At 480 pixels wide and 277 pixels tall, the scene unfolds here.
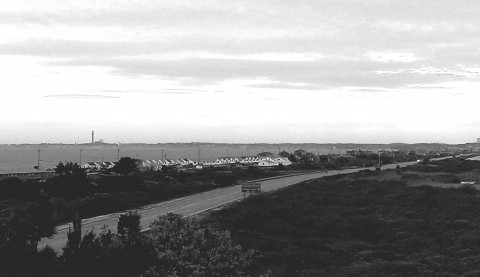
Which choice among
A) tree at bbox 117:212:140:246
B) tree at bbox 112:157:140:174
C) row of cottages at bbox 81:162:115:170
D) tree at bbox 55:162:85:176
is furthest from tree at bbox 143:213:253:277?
row of cottages at bbox 81:162:115:170

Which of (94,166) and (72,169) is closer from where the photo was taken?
(72,169)

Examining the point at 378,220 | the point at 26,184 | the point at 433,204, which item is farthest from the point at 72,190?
the point at 433,204

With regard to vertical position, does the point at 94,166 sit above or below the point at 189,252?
below

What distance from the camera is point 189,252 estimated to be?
14.0m

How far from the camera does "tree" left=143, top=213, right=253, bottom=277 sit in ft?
45.1

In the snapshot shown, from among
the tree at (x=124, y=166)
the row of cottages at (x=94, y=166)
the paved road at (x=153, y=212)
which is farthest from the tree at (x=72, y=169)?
the row of cottages at (x=94, y=166)

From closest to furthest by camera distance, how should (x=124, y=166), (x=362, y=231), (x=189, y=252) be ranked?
(x=189, y=252), (x=362, y=231), (x=124, y=166)

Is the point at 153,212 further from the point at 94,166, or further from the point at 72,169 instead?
the point at 94,166

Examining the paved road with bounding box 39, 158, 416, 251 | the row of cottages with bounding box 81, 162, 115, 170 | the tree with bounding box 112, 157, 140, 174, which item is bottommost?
Result: the paved road with bounding box 39, 158, 416, 251

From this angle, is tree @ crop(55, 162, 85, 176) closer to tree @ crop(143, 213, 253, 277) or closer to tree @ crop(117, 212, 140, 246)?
tree @ crop(117, 212, 140, 246)

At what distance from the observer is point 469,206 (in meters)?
37.2

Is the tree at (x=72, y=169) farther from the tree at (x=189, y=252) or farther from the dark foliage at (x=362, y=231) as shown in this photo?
the tree at (x=189, y=252)

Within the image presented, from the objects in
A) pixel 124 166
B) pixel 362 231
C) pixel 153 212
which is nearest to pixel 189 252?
pixel 362 231

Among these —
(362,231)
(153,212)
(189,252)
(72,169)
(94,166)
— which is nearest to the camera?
(189,252)
